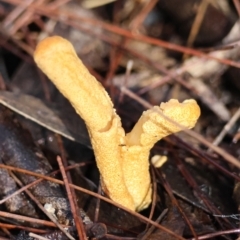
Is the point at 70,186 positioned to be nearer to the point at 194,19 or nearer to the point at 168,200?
the point at 168,200

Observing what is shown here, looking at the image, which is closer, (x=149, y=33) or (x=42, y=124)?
(x=42, y=124)

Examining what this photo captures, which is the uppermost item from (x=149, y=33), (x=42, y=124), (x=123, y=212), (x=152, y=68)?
(x=149, y=33)

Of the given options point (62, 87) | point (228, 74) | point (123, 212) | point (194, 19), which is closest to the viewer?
point (62, 87)

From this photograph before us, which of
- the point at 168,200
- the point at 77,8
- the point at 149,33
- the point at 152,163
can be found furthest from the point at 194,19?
the point at 168,200

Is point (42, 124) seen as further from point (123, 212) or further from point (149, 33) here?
point (149, 33)

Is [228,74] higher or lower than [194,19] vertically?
lower

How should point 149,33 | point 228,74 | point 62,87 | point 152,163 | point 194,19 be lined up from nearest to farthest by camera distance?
point 62,87
point 152,163
point 228,74
point 194,19
point 149,33
